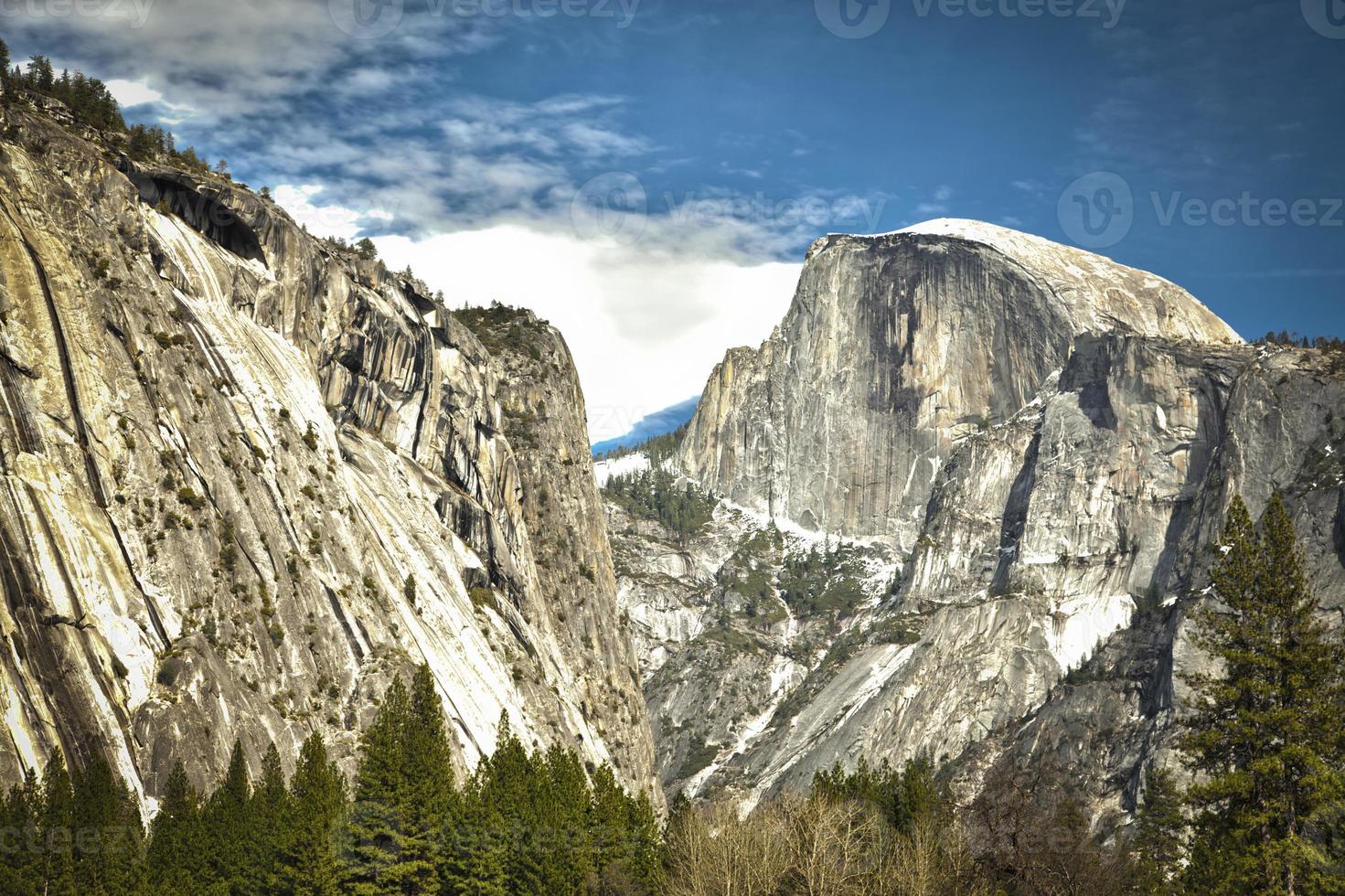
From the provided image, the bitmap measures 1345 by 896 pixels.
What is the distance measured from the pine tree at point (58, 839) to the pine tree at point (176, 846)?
12.5ft

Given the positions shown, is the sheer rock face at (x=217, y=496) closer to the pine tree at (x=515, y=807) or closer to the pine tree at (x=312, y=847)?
the pine tree at (x=312, y=847)

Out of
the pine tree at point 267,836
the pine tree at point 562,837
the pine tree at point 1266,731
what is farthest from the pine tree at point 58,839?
the pine tree at point 1266,731

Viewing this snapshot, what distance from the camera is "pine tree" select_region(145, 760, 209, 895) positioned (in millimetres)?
65375

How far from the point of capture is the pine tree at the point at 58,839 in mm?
60656

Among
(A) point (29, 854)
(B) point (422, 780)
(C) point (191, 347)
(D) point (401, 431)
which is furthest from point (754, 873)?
(D) point (401, 431)

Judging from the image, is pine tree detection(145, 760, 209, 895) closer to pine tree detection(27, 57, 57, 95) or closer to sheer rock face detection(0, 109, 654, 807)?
sheer rock face detection(0, 109, 654, 807)

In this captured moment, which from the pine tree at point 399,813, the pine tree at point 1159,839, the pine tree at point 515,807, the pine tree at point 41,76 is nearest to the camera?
the pine tree at point 399,813

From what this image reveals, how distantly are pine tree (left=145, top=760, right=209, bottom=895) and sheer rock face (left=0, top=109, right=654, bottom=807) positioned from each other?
392 centimetres

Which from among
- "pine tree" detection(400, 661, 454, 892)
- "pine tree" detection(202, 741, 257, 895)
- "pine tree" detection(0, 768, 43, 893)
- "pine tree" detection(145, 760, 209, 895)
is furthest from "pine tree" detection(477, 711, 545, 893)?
"pine tree" detection(0, 768, 43, 893)

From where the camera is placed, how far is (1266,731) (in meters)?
49.1

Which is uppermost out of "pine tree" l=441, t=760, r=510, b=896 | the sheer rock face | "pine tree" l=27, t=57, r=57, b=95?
"pine tree" l=27, t=57, r=57, b=95

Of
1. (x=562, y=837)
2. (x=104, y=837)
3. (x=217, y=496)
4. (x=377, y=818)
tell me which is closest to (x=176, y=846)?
(x=104, y=837)

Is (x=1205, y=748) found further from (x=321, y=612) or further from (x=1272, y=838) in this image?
(x=321, y=612)

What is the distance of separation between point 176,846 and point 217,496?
29.8m
